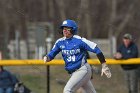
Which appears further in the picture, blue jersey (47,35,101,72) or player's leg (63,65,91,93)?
blue jersey (47,35,101,72)

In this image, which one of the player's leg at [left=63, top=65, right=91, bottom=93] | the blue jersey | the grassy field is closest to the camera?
the player's leg at [left=63, top=65, right=91, bottom=93]

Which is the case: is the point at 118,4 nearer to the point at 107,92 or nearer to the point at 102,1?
the point at 102,1

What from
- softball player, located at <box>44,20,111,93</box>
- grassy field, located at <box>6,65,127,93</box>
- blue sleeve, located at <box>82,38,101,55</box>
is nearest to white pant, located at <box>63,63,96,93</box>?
softball player, located at <box>44,20,111,93</box>

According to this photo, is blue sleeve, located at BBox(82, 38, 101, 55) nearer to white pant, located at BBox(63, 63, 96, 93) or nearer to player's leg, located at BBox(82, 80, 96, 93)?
white pant, located at BBox(63, 63, 96, 93)

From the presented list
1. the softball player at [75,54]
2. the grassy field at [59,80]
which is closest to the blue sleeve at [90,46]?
the softball player at [75,54]

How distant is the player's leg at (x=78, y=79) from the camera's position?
10.0 meters

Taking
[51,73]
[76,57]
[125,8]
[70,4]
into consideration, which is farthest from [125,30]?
[76,57]

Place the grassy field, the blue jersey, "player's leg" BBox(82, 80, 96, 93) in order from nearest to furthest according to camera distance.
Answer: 1. the blue jersey
2. "player's leg" BBox(82, 80, 96, 93)
3. the grassy field

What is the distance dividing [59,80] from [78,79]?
420 centimetres

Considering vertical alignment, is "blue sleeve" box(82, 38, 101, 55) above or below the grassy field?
above

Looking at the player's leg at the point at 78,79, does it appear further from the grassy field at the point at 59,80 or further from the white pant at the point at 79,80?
the grassy field at the point at 59,80

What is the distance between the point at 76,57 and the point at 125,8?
39112 mm

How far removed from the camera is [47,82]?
14008 millimetres

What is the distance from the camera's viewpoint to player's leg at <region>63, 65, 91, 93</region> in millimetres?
A: 10016
